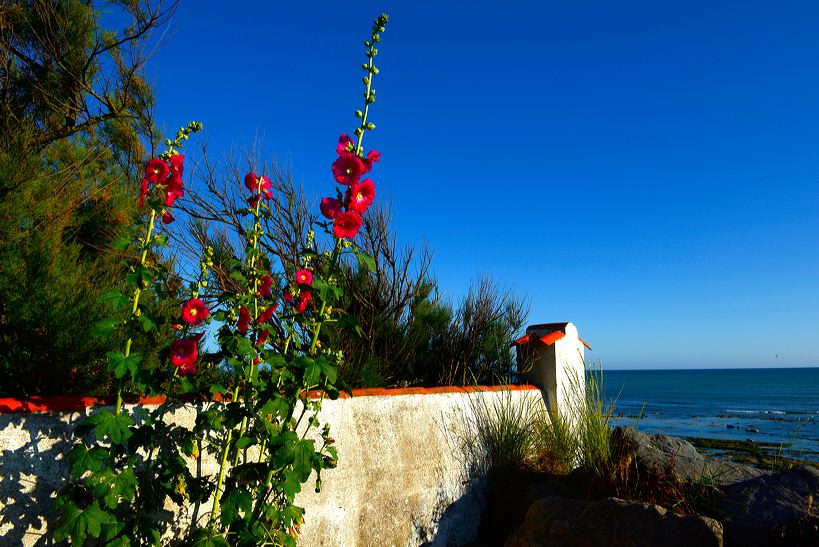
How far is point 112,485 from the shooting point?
7.75ft

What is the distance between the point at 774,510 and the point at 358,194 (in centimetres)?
375

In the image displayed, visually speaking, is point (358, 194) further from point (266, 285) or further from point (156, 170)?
point (156, 170)

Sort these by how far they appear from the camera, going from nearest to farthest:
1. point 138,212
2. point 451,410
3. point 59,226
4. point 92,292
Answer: point 92,292 → point 59,226 → point 451,410 → point 138,212

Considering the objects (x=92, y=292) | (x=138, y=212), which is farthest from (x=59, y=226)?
(x=138, y=212)

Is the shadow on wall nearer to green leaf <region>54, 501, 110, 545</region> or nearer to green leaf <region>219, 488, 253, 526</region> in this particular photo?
green leaf <region>54, 501, 110, 545</region>

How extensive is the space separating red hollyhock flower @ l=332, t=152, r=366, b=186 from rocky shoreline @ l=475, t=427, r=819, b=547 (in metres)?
2.92

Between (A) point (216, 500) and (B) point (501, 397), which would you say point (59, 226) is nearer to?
(A) point (216, 500)

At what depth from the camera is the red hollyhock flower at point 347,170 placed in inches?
114

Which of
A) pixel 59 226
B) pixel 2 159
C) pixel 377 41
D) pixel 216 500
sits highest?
pixel 377 41

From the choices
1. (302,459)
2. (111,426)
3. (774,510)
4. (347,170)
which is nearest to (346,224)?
(347,170)

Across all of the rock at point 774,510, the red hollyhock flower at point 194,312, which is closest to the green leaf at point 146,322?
the red hollyhock flower at point 194,312

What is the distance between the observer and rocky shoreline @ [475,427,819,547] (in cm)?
360

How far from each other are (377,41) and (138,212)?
351cm

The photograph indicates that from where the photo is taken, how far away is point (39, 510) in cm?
247
